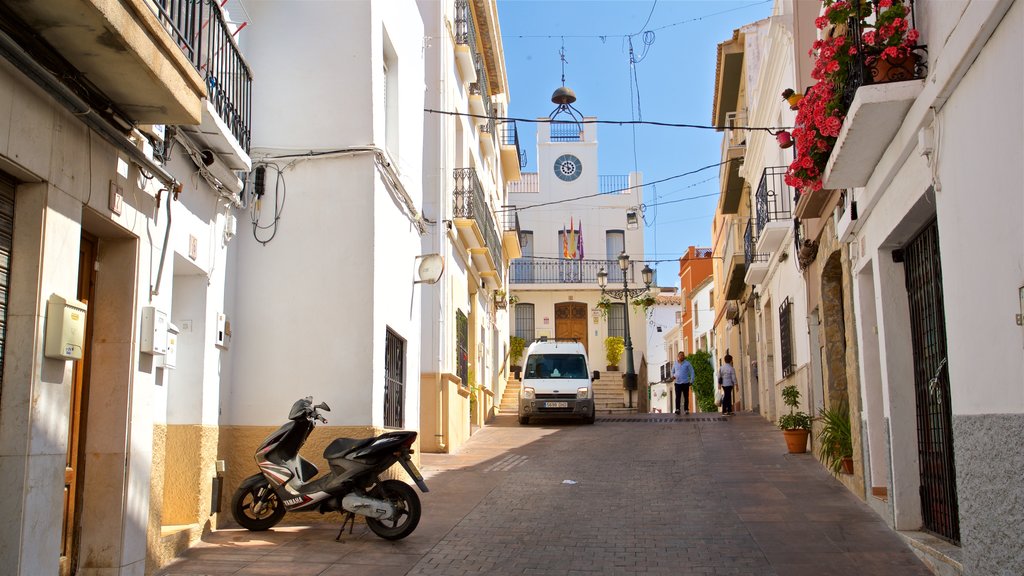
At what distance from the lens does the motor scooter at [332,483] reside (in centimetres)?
831

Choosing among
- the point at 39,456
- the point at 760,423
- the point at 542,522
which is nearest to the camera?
the point at 39,456

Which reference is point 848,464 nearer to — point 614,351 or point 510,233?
point 510,233

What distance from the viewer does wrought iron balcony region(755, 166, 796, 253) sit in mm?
16906

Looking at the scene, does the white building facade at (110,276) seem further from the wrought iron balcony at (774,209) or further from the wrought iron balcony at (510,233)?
the wrought iron balcony at (510,233)

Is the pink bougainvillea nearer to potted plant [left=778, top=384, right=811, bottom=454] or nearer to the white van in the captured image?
potted plant [left=778, top=384, right=811, bottom=454]

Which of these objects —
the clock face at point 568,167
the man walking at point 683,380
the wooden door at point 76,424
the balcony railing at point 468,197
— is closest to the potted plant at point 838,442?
the wooden door at point 76,424

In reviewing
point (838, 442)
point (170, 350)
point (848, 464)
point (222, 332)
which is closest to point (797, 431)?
point (838, 442)

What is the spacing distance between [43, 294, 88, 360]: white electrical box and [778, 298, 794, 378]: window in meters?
13.5

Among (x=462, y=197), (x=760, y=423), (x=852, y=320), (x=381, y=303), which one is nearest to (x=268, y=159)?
(x=381, y=303)

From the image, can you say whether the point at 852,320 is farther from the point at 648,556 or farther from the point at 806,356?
the point at 806,356

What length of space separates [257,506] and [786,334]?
11.8 metres

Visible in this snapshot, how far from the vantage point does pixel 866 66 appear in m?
7.04

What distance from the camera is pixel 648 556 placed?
7.74 meters

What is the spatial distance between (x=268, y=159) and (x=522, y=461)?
680 centimetres
